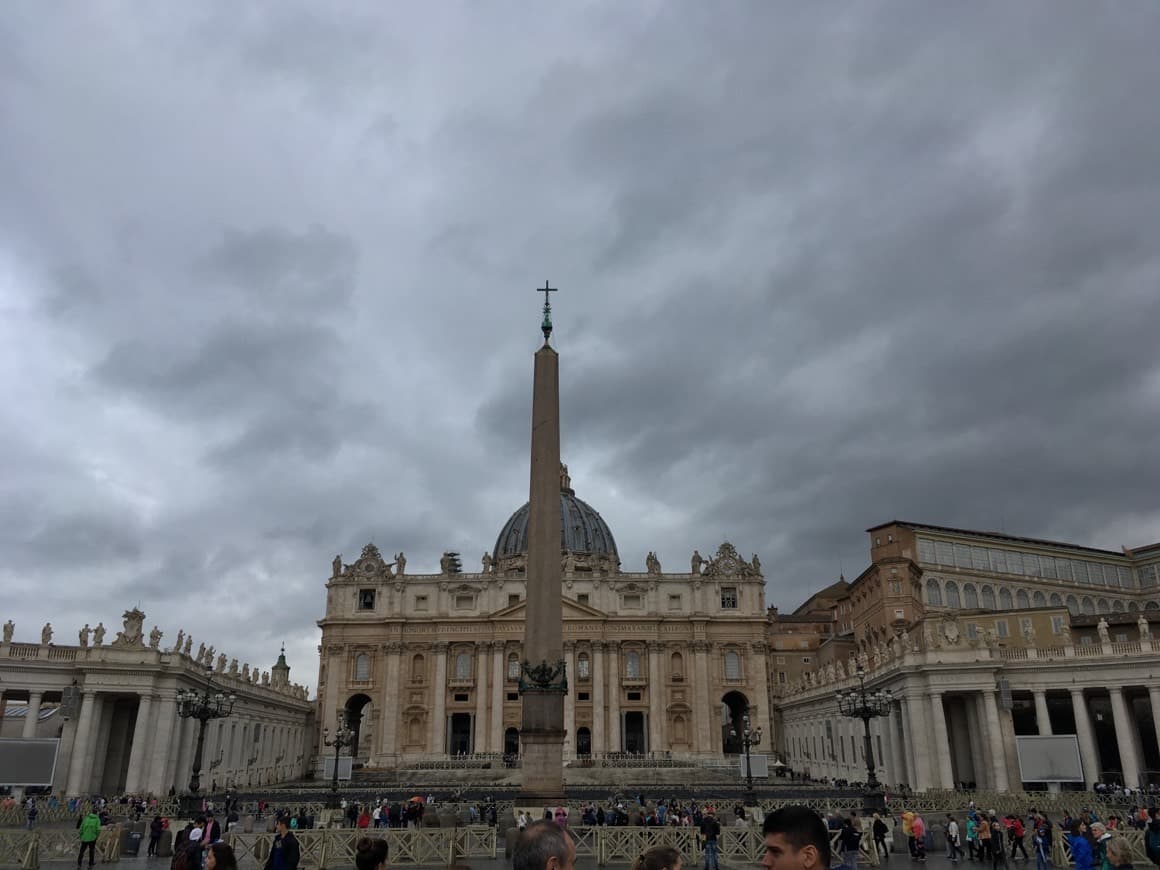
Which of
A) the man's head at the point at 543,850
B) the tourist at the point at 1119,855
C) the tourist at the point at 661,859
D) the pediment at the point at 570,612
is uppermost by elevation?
the pediment at the point at 570,612

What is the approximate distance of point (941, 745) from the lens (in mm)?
40188

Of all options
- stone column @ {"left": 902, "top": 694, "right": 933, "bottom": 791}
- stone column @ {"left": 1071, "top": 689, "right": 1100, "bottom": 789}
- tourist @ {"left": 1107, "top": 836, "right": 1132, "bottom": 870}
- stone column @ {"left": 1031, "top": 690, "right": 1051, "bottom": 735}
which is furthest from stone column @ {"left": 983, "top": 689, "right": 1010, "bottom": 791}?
tourist @ {"left": 1107, "top": 836, "right": 1132, "bottom": 870}

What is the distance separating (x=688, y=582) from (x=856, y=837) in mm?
62462

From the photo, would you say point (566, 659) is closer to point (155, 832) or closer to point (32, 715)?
point (32, 715)

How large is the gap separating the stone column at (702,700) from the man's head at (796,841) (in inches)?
2918

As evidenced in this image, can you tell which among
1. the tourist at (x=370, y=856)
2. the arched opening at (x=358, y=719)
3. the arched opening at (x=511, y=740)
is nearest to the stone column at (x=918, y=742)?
the arched opening at (x=511, y=740)

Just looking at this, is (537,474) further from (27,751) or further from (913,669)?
(913,669)

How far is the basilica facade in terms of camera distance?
73875mm

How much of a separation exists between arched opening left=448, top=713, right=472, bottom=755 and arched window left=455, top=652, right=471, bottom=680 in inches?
128

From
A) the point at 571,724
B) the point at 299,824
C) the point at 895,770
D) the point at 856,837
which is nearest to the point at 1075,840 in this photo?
the point at 856,837

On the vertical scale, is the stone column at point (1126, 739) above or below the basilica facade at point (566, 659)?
below

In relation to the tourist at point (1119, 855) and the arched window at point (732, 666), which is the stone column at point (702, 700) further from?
the tourist at point (1119, 855)

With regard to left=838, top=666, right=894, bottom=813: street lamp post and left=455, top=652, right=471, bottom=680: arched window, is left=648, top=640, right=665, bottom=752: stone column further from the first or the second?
left=838, top=666, right=894, bottom=813: street lamp post

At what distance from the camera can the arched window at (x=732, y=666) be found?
250 feet
